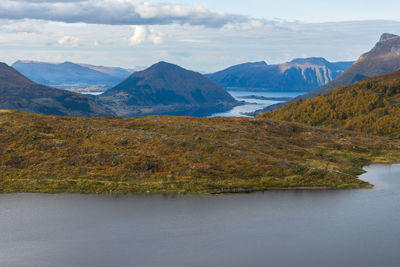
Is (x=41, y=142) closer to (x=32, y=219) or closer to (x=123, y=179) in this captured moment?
(x=123, y=179)

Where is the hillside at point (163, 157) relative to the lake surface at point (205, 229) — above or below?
above

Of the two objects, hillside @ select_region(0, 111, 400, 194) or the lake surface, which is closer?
the lake surface

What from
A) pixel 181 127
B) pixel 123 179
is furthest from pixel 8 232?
pixel 181 127

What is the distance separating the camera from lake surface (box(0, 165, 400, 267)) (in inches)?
1997

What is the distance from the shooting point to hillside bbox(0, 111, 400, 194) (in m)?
82.6

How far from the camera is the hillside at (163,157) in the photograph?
271 feet

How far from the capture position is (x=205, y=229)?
60.0m

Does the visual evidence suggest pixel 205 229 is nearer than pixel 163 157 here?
Yes

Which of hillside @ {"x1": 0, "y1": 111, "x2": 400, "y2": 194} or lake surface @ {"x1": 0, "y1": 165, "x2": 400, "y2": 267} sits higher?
hillside @ {"x1": 0, "y1": 111, "x2": 400, "y2": 194}

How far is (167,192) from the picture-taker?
258 feet

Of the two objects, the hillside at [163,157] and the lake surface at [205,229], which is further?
the hillside at [163,157]

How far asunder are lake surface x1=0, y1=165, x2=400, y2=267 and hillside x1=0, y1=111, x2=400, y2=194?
554 centimetres

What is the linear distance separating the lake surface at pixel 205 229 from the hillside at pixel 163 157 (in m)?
5.54

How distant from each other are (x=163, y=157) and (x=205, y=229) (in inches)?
1458
